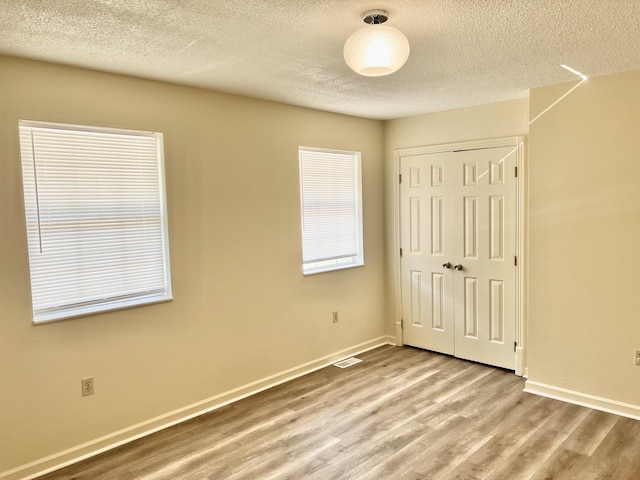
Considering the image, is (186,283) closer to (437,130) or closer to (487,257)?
(487,257)

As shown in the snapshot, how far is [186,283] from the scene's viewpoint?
3279mm

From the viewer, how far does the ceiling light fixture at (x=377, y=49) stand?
1885mm

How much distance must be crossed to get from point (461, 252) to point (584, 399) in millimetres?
1581

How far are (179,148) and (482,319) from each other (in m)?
3.10

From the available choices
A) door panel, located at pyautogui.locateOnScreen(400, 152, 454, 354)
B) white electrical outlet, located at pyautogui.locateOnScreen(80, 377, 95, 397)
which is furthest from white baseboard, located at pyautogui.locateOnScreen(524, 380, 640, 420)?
white electrical outlet, located at pyautogui.locateOnScreen(80, 377, 95, 397)

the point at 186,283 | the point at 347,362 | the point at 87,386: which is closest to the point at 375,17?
the point at 186,283

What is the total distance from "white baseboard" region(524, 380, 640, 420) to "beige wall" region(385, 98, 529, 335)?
5.46ft

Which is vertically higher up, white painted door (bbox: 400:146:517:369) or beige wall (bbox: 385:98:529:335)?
beige wall (bbox: 385:98:529:335)

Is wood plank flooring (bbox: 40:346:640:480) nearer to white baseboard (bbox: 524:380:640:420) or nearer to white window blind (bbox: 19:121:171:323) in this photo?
white baseboard (bbox: 524:380:640:420)

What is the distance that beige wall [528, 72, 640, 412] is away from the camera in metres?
3.12

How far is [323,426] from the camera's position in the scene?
3152mm

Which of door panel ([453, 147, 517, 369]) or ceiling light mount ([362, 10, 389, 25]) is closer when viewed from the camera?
ceiling light mount ([362, 10, 389, 25])

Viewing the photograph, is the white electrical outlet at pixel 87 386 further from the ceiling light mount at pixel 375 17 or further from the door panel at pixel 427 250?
the door panel at pixel 427 250

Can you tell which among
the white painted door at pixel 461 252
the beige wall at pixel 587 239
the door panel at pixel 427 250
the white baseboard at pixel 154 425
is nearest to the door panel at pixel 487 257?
the white painted door at pixel 461 252
